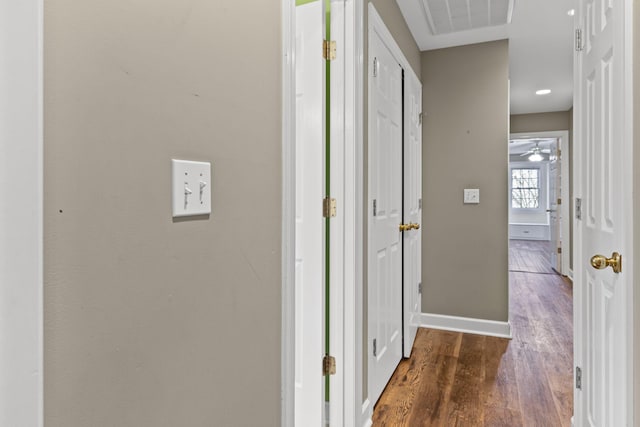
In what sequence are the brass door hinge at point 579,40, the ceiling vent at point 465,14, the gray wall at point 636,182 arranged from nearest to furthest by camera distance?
the gray wall at point 636,182, the brass door hinge at point 579,40, the ceiling vent at point 465,14

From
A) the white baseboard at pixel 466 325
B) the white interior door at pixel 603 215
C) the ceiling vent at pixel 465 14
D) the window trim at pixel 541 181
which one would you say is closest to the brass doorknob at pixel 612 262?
the white interior door at pixel 603 215

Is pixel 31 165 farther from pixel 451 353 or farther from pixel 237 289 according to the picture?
pixel 451 353

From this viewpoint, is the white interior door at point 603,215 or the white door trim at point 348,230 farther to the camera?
the white door trim at point 348,230

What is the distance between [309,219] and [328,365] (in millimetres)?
693

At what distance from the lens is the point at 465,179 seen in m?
3.29

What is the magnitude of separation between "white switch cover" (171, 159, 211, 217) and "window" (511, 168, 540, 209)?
38.5 ft

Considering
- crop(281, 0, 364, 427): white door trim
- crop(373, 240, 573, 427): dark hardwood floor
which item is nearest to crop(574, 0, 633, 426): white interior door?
crop(373, 240, 573, 427): dark hardwood floor

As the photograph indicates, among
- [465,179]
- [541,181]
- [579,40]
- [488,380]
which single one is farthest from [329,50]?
[541,181]

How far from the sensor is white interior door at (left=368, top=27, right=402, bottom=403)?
1987 millimetres

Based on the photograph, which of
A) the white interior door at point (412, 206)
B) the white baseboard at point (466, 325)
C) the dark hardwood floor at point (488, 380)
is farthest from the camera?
the white baseboard at point (466, 325)

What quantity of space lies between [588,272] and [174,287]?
5.43 feet

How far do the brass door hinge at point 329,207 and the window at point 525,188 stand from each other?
1080cm

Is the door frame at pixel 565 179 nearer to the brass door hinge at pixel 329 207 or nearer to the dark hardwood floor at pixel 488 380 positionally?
the dark hardwood floor at pixel 488 380

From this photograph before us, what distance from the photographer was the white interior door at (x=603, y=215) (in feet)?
3.79
